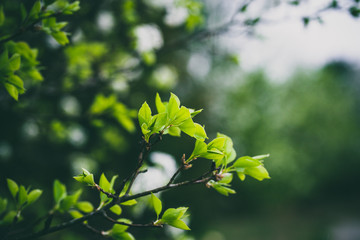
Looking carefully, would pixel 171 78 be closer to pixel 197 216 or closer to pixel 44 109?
pixel 44 109

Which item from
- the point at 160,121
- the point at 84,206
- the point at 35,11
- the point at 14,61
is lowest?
the point at 84,206

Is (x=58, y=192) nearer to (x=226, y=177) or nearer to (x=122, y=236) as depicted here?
(x=122, y=236)

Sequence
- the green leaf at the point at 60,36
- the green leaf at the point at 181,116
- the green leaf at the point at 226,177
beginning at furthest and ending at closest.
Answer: the green leaf at the point at 60,36, the green leaf at the point at 226,177, the green leaf at the point at 181,116

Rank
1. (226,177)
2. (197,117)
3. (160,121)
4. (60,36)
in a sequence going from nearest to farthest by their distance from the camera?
(160,121) → (226,177) → (60,36) → (197,117)

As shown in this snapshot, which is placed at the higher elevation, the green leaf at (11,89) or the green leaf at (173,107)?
the green leaf at (11,89)

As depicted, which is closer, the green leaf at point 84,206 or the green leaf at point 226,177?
the green leaf at point 226,177

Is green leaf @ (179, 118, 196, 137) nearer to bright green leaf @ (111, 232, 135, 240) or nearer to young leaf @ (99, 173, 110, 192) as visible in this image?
young leaf @ (99, 173, 110, 192)

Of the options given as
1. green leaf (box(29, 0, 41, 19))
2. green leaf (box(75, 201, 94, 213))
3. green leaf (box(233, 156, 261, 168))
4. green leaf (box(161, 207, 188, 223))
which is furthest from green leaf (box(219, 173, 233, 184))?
green leaf (box(29, 0, 41, 19))

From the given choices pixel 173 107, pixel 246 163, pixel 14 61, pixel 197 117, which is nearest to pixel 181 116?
pixel 173 107

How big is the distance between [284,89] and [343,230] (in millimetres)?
7625

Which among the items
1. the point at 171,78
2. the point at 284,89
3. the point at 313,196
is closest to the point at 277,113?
the point at 284,89

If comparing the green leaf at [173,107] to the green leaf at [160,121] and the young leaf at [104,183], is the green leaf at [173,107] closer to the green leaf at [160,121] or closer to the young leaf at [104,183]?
the green leaf at [160,121]

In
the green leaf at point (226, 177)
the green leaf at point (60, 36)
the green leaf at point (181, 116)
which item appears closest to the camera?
the green leaf at point (181, 116)

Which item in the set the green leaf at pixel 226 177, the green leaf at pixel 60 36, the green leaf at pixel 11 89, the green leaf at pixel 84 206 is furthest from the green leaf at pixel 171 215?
the green leaf at pixel 60 36
